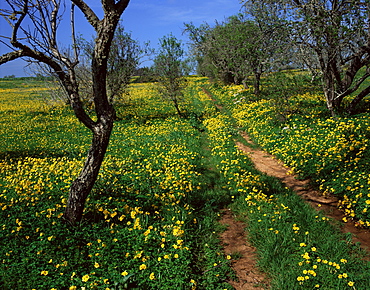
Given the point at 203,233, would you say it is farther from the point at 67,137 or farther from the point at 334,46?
the point at 67,137

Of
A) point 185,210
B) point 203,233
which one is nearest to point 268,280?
point 203,233

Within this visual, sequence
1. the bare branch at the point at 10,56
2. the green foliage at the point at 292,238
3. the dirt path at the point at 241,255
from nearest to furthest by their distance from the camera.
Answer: the green foliage at the point at 292,238, the dirt path at the point at 241,255, the bare branch at the point at 10,56

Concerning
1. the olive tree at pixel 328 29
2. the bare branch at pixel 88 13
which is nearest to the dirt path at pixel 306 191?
the olive tree at pixel 328 29

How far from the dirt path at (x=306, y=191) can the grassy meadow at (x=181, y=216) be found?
0.90 ft

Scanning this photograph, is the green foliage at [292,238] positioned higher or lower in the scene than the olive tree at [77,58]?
lower

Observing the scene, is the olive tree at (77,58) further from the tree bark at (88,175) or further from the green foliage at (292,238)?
the green foliage at (292,238)

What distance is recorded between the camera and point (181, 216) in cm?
579

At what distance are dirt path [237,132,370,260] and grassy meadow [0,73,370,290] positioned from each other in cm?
27

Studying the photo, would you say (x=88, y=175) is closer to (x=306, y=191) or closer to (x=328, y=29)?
(x=306, y=191)

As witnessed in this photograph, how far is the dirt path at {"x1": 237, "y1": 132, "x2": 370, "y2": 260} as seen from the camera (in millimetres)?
5480

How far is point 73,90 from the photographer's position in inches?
195

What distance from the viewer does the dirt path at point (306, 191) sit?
548 centimetres

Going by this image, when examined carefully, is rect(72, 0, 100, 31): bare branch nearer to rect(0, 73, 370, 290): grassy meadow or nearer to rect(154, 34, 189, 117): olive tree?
rect(0, 73, 370, 290): grassy meadow

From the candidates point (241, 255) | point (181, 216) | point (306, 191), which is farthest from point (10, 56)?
point (306, 191)
